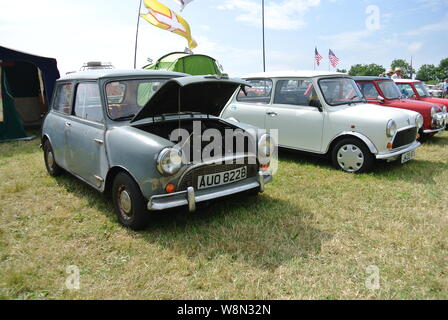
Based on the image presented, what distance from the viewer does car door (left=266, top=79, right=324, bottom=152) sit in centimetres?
543

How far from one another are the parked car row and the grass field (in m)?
0.36

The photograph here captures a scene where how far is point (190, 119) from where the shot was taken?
12.7 feet

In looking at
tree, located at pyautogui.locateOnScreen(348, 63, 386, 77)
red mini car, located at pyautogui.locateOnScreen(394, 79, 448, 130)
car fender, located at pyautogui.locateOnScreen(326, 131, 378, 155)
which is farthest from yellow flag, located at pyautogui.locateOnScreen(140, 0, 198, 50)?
tree, located at pyautogui.locateOnScreen(348, 63, 386, 77)

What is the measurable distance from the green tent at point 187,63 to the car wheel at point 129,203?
7.90m

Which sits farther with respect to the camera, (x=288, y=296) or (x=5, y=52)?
(x=5, y=52)

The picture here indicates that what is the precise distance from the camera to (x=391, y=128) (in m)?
4.82

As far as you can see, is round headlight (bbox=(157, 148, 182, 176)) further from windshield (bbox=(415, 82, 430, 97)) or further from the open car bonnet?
windshield (bbox=(415, 82, 430, 97))

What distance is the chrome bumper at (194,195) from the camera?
2908 mm

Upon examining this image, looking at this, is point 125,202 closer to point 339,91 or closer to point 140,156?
point 140,156

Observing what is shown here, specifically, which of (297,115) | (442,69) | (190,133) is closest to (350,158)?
(297,115)
